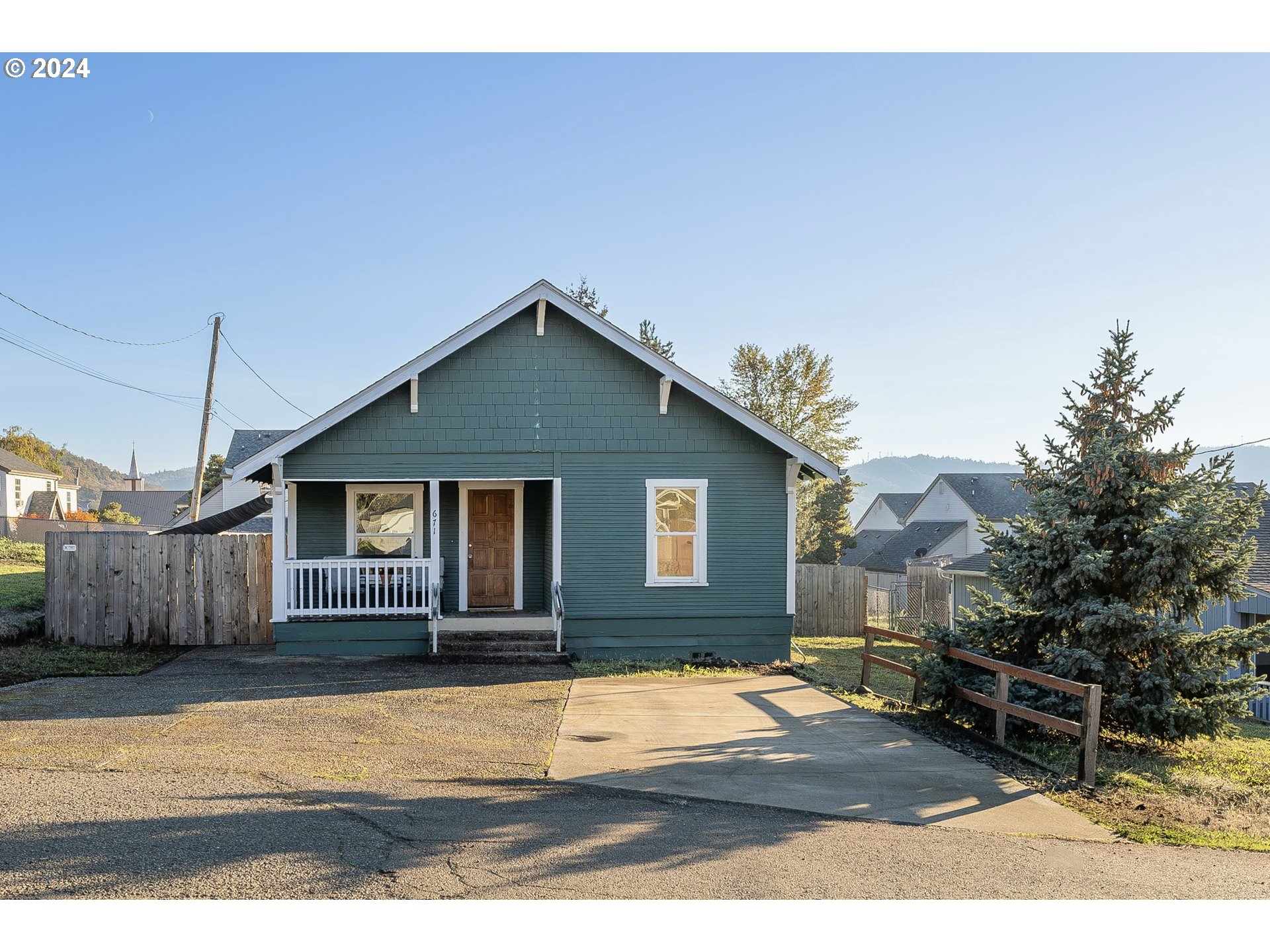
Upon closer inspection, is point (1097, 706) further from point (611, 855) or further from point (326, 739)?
point (326, 739)

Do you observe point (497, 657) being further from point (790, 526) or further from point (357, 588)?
point (790, 526)

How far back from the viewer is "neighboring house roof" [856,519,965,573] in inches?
1954

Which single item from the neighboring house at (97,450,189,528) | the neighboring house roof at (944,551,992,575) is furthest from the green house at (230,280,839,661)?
the neighboring house at (97,450,189,528)

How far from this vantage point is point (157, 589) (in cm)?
1588

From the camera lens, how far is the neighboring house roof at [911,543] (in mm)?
49625

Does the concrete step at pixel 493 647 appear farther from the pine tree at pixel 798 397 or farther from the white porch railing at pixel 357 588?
the pine tree at pixel 798 397

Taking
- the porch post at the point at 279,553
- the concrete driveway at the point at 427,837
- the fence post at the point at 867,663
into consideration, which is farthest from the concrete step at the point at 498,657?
the concrete driveway at the point at 427,837

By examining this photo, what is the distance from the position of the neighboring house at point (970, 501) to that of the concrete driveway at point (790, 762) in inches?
1526

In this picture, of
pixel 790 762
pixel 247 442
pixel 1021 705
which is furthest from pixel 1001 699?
pixel 247 442

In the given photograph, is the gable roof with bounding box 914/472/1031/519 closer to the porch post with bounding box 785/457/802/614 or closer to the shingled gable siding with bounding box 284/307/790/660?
the porch post with bounding box 785/457/802/614

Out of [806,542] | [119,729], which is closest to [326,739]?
[119,729]

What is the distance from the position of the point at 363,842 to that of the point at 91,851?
1585 millimetres

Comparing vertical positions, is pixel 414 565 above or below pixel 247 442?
below

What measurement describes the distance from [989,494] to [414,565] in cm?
4382
